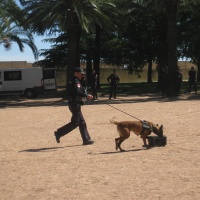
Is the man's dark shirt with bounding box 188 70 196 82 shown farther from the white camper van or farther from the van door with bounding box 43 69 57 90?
the van door with bounding box 43 69 57 90

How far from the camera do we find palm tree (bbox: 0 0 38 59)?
25750 millimetres

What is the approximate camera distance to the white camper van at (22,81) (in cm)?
2872

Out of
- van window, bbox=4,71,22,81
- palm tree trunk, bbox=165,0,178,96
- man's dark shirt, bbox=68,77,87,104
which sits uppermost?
palm tree trunk, bbox=165,0,178,96

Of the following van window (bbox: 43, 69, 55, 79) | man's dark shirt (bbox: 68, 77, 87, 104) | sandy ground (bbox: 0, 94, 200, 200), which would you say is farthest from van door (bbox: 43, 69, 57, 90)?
man's dark shirt (bbox: 68, 77, 87, 104)

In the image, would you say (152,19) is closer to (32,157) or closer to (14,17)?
(14,17)

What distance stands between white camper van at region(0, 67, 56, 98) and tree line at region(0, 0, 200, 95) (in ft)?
8.82

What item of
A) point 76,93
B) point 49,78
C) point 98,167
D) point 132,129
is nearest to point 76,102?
point 76,93

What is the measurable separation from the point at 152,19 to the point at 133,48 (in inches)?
270

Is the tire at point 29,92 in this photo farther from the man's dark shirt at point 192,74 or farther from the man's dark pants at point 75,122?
the man's dark pants at point 75,122

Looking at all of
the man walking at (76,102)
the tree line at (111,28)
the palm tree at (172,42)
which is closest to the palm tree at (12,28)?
the tree line at (111,28)

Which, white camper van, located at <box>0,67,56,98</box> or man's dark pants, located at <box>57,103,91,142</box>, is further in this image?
white camper van, located at <box>0,67,56,98</box>

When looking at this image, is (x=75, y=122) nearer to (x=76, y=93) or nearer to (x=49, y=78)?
(x=76, y=93)

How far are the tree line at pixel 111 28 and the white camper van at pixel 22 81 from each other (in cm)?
269

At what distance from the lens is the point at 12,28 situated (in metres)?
32.2
